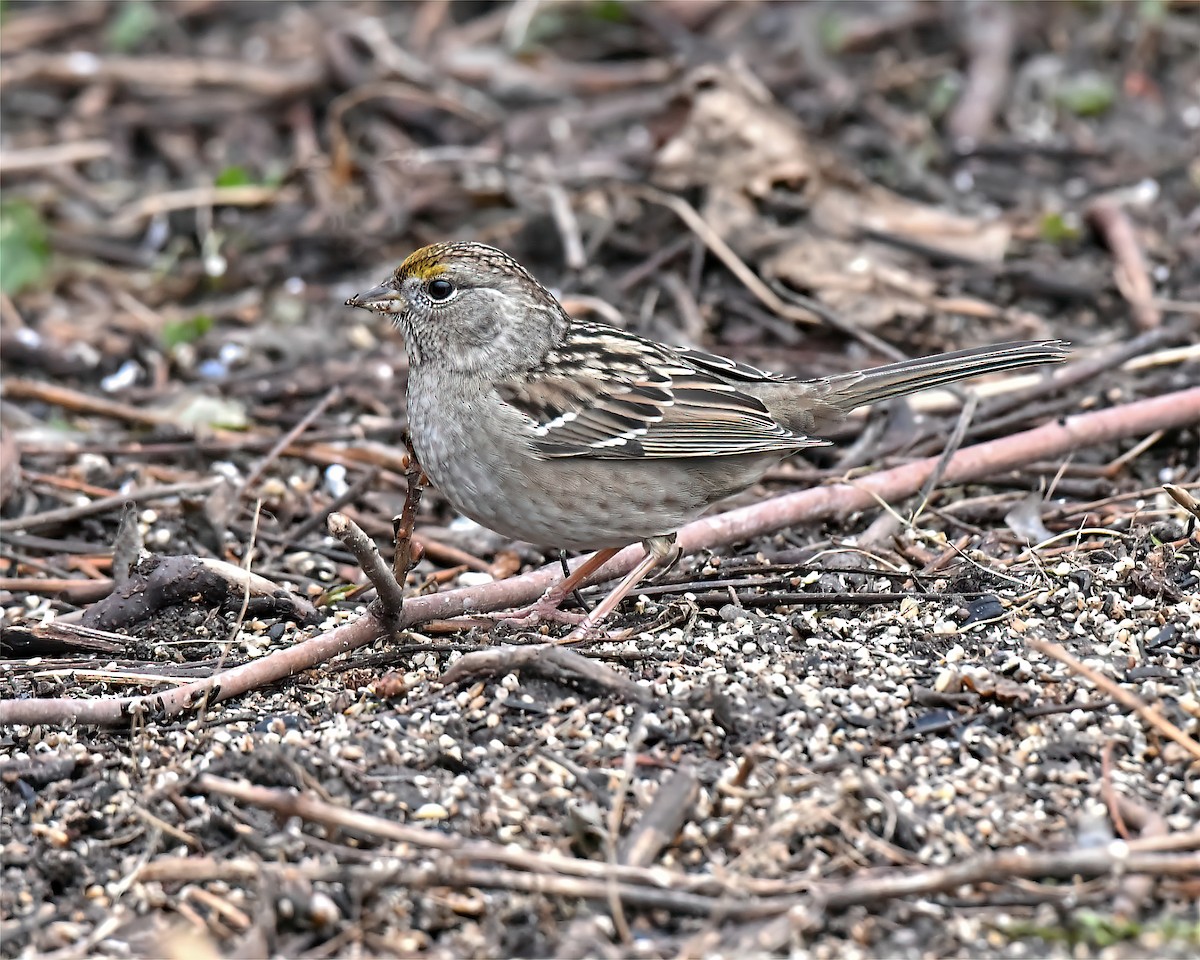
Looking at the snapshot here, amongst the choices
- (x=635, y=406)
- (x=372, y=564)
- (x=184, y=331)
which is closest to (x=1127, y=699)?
(x=372, y=564)

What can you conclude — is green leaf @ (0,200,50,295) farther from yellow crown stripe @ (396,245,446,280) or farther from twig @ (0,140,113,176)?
yellow crown stripe @ (396,245,446,280)

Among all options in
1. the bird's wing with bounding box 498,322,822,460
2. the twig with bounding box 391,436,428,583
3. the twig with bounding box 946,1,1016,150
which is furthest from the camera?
the twig with bounding box 946,1,1016,150

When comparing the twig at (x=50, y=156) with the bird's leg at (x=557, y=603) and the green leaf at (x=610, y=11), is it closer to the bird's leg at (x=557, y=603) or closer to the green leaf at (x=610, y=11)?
the green leaf at (x=610, y=11)

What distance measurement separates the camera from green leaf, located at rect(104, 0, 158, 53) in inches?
327

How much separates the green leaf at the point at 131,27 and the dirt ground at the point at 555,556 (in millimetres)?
37

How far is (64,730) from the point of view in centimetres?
375

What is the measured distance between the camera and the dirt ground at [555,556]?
10.3ft

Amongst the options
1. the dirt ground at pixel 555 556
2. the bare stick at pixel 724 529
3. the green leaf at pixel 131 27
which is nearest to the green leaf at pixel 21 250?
the dirt ground at pixel 555 556

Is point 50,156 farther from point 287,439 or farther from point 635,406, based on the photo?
point 635,406

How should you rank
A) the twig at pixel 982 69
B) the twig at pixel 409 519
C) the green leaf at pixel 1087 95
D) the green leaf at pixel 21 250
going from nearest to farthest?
the twig at pixel 409 519 < the green leaf at pixel 21 250 < the twig at pixel 982 69 < the green leaf at pixel 1087 95

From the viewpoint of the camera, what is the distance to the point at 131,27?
830 centimetres

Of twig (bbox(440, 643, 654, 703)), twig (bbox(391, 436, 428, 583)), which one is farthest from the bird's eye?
twig (bbox(440, 643, 654, 703))

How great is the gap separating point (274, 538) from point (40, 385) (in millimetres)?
1651

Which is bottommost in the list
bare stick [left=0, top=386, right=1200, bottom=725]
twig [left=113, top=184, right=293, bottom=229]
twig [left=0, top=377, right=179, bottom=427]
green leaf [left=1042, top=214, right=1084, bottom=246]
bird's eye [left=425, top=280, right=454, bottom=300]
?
twig [left=0, top=377, right=179, bottom=427]
